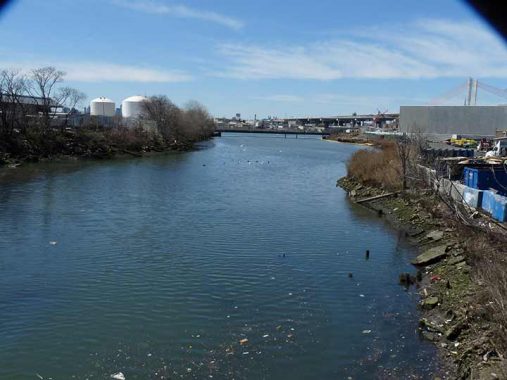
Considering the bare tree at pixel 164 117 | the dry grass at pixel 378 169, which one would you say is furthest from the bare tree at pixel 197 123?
the dry grass at pixel 378 169

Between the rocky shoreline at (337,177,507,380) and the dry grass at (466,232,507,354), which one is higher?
the dry grass at (466,232,507,354)

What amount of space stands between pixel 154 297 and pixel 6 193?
18143 mm

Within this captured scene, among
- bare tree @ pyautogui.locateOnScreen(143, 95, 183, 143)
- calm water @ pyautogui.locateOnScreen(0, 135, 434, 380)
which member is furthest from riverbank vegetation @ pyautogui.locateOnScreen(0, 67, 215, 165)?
calm water @ pyautogui.locateOnScreen(0, 135, 434, 380)

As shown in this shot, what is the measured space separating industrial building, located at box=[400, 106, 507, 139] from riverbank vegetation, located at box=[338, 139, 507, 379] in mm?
58010

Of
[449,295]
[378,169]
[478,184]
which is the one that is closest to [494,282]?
[449,295]

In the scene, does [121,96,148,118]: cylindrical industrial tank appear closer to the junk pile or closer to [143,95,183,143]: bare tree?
[143,95,183,143]: bare tree

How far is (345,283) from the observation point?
13398 millimetres

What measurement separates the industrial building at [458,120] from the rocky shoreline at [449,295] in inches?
2420

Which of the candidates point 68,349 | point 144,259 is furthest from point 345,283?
point 68,349

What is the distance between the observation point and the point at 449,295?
11.6m

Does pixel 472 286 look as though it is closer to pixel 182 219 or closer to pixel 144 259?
pixel 144 259

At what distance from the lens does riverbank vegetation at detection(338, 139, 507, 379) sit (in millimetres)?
8336

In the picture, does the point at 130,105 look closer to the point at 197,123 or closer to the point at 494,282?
the point at 197,123

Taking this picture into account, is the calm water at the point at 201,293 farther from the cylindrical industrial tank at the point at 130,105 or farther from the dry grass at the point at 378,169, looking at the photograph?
the cylindrical industrial tank at the point at 130,105
